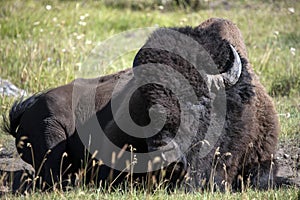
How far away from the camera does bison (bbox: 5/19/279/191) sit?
18.2 ft

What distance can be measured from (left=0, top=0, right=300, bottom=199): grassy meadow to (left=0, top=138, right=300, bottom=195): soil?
0.83 ft

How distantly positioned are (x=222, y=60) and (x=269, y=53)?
4.56 meters

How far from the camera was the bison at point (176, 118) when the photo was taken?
5.56 m

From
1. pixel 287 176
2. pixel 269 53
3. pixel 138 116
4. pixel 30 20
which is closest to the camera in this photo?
pixel 138 116

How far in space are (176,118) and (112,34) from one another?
7438mm

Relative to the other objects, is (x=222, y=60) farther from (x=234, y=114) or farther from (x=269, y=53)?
(x=269, y=53)

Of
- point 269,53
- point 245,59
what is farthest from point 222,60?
point 269,53

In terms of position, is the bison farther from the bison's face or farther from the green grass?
the green grass

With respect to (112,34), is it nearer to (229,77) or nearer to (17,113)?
(17,113)

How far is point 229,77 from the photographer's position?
5.88 m

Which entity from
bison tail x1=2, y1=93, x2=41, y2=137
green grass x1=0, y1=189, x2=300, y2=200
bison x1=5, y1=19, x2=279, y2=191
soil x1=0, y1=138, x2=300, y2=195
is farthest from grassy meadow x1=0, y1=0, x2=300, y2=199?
green grass x1=0, y1=189, x2=300, y2=200

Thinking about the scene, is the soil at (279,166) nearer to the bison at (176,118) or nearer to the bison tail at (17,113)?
the bison at (176,118)

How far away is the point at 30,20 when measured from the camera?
12.3m

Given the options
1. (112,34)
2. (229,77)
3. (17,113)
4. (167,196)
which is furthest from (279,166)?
(112,34)
